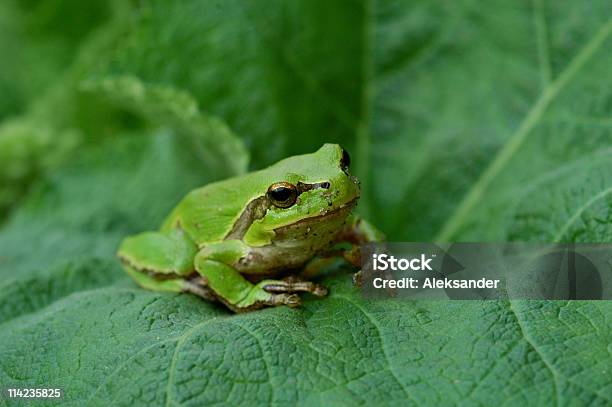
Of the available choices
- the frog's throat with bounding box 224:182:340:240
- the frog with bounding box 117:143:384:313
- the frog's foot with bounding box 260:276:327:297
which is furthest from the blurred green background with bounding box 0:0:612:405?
the frog's throat with bounding box 224:182:340:240

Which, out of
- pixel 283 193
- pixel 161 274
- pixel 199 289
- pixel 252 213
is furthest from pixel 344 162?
pixel 161 274

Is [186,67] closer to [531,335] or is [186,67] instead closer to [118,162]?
[118,162]

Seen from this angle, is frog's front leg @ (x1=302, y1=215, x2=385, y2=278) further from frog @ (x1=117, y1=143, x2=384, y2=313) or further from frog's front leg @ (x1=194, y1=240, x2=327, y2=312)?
frog's front leg @ (x1=194, y1=240, x2=327, y2=312)

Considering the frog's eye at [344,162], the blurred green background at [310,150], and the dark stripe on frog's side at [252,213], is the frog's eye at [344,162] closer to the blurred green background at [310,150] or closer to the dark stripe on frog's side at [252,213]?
the dark stripe on frog's side at [252,213]

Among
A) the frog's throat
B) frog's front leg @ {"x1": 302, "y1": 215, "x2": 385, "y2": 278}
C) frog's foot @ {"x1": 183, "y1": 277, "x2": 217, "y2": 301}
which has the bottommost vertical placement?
frog's foot @ {"x1": 183, "y1": 277, "x2": 217, "y2": 301}

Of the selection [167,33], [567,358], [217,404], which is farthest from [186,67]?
[567,358]

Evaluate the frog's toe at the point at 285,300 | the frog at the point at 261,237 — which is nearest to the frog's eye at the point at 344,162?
the frog at the point at 261,237
